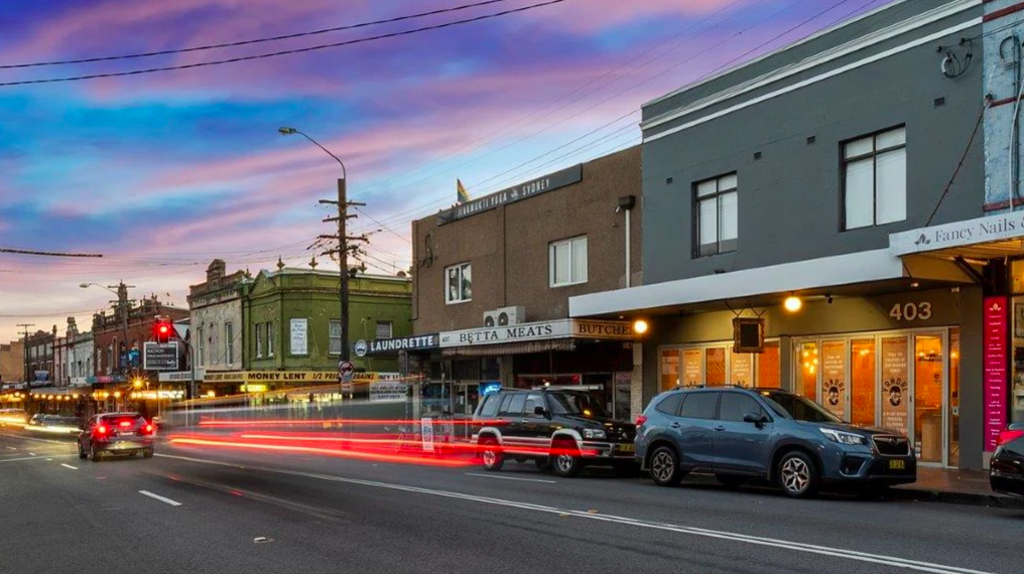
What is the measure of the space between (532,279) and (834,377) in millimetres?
11057

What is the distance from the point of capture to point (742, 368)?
76.2ft

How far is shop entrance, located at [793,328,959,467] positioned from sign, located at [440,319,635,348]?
541 centimetres

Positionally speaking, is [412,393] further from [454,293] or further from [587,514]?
[587,514]

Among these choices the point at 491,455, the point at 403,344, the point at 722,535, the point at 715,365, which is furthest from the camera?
the point at 403,344

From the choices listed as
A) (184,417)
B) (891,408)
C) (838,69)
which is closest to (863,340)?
(891,408)

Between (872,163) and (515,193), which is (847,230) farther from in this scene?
(515,193)

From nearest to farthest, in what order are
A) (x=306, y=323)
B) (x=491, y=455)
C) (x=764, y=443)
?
(x=764, y=443), (x=491, y=455), (x=306, y=323)

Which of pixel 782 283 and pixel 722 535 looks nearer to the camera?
pixel 722 535

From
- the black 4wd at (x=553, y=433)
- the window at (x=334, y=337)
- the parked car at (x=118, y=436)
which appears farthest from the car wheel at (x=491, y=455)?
the window at (x=334, y=337)

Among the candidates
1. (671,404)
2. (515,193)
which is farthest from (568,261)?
(671,404)

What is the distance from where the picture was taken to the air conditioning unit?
29.6 metres

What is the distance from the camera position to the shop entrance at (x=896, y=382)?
1831 centimetres

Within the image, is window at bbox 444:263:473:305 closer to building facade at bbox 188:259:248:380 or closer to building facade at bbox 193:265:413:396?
building facade at bbox 193:265:413:396

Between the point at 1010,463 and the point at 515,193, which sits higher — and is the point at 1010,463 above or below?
below
